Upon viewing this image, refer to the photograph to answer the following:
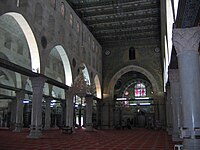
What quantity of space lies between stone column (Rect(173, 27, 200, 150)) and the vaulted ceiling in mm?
11856

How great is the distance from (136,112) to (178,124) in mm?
22762

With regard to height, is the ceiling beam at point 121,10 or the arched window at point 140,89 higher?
the ceiling beam at point 121,10

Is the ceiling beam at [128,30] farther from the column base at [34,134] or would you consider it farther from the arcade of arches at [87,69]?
the column base at [34,134]

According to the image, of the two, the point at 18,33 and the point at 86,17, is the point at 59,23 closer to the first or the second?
the point at 18,33

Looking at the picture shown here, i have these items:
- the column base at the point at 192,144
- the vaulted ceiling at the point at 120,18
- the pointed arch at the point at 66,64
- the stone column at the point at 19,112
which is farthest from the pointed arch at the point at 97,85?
the column base at the point at 192,144

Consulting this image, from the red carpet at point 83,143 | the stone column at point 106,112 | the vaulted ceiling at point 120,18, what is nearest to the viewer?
the red carpet at point 83,143

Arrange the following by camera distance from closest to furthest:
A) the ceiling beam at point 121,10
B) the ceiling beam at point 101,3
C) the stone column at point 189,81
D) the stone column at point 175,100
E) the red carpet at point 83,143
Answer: the stone column at point 189,81 → the red carpet at point 83,143 → the stone column at point 175,100 → the ceiling beam at point 101,3 → the ceiling beam at point 121,10

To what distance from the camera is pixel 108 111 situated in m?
25.7

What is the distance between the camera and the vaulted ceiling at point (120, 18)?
18.3m

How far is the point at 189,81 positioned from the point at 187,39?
46.0 inches

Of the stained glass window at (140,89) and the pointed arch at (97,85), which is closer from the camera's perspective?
the pointed arch at (97,85)

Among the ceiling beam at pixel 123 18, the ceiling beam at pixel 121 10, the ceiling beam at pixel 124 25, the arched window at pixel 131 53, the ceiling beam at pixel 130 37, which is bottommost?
the arched window at pixel 131 53

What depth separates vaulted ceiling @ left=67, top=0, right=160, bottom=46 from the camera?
60.1 ft

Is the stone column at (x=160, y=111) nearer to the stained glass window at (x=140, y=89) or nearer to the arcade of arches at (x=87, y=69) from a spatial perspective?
the arcade of arches at (x=87, y=69)
